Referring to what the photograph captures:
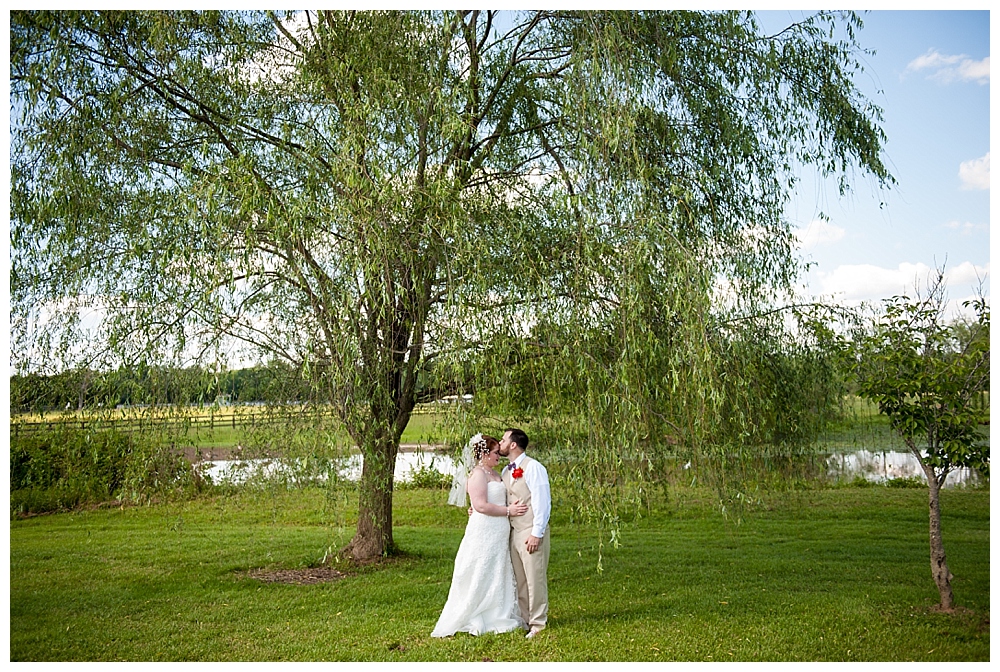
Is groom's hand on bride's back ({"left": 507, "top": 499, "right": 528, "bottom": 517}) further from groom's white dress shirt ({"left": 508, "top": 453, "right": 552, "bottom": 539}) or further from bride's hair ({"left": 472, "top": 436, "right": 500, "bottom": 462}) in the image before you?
bride's hair ({"left": 472, "top": 436, "right": 500, "bottom": 462})

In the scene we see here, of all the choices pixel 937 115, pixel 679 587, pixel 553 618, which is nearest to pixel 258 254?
pixel 553 618

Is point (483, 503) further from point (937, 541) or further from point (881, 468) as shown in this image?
point (881, 468)

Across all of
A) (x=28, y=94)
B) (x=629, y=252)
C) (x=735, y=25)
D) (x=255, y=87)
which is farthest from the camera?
(x=255, y=87)

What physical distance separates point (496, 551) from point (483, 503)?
29cm

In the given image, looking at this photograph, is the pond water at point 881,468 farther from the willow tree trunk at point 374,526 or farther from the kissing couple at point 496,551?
the kissing couple at point 496,551

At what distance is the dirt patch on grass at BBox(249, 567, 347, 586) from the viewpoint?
622 centimetres

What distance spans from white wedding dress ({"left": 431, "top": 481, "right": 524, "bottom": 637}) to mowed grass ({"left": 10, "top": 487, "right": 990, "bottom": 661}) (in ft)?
0.39

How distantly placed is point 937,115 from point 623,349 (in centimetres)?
653

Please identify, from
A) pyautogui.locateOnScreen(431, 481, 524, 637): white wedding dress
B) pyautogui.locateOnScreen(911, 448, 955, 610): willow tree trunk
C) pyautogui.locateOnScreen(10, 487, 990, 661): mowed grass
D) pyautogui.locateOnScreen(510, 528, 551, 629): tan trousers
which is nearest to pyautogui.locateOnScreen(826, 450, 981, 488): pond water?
pyautogui.locateOnScreen(10, 487, 990, 661): mowed grass

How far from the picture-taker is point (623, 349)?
4207 millimetres

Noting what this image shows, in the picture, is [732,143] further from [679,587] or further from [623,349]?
[679,587]

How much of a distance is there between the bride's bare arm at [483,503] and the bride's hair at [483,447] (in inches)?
3.8

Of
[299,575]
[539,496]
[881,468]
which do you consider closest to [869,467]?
[881,468]

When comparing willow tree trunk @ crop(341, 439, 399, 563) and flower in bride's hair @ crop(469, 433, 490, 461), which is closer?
flower in bride's hair @ crop(469, 433, 490, 461)
